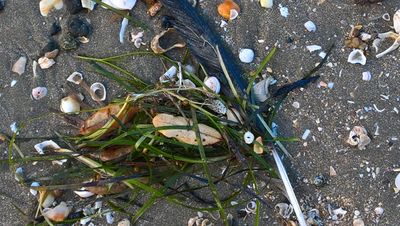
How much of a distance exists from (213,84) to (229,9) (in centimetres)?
35

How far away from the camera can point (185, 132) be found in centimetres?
238

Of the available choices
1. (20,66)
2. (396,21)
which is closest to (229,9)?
(396,21)

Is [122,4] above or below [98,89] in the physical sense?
above

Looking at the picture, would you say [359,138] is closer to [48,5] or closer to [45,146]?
[45,146]

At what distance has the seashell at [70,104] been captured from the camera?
2.51 metres

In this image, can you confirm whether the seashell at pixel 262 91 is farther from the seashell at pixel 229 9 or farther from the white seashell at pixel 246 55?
the seashell at pixel 229 9

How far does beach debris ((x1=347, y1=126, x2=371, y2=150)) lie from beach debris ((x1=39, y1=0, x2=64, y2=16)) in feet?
4.54

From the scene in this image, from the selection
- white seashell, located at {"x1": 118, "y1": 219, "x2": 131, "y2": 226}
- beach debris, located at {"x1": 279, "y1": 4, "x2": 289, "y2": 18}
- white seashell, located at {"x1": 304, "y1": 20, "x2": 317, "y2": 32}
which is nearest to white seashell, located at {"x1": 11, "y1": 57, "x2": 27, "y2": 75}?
white seashell, located at {"x1": 118, "y1": 219, "x2": 131, "y2": 226}

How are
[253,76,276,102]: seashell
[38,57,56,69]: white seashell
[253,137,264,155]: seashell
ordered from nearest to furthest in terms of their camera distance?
[253,137,264,155]: seashell, [253,76,276,102]: seashell, [38,57,56,69]: white seashell

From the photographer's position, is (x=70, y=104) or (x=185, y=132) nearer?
(x=185, y=132)

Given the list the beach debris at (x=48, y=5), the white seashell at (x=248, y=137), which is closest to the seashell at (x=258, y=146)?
the white seashell at (x=248, y=137)

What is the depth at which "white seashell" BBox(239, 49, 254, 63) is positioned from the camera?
2.48 meters

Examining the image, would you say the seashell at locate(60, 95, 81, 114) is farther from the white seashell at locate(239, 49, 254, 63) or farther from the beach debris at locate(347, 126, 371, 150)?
the beach debris at locate(347, 126, 371, 150)

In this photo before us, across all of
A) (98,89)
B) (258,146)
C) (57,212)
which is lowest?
(57,212)
